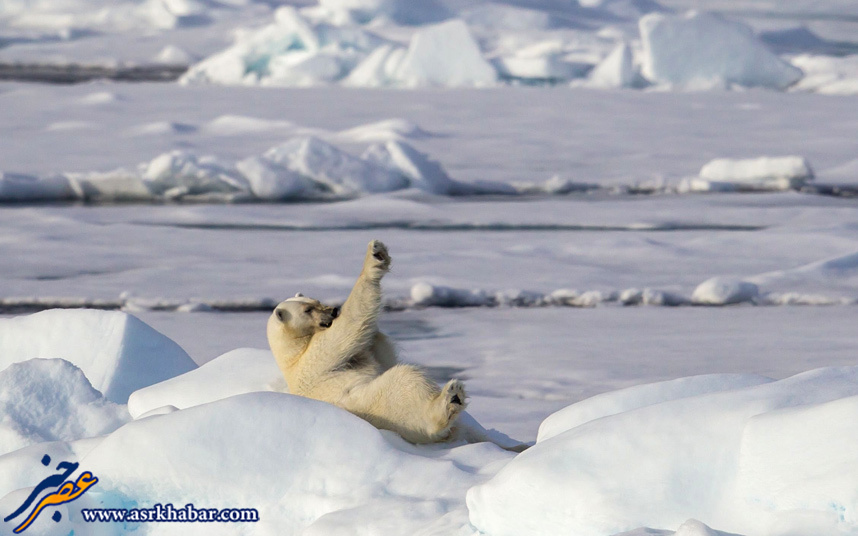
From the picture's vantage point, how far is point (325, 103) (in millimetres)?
15156

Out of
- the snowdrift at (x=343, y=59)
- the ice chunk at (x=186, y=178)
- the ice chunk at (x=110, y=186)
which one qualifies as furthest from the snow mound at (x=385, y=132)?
the snowdrift at (x=343, y=59)

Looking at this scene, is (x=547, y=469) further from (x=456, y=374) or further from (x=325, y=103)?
(x=325, y=103)

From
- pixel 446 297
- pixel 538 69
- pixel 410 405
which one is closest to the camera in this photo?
pixel 410 405

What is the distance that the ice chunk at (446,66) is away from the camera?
16734 millimetres

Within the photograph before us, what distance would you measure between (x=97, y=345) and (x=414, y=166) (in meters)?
6.40

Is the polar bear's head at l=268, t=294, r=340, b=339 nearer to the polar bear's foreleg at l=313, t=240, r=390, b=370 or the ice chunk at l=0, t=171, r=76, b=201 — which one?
the polar bear's foreleg at l=313, t=240, r=390, b=370

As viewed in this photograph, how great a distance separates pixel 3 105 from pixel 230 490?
14.2 metres

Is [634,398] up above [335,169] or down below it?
above

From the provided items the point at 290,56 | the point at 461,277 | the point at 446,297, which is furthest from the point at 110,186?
the point at 290,56

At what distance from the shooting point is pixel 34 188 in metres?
9.68

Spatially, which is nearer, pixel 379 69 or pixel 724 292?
pixel 724 292

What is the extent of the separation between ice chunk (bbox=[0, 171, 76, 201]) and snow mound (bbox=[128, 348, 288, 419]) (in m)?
6.82

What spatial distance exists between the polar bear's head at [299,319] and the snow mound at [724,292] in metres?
3.49

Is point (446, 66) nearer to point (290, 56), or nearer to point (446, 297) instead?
point (290, 56)
